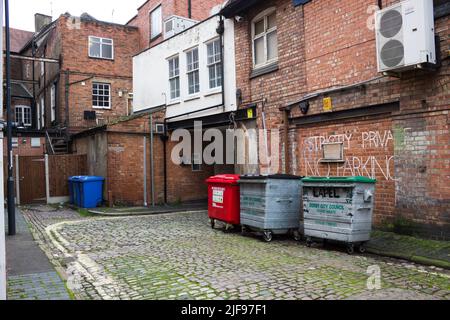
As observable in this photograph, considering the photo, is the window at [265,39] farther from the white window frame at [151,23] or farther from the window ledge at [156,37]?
the white window frame at [151,23]

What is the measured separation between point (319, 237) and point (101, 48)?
22.3 metres

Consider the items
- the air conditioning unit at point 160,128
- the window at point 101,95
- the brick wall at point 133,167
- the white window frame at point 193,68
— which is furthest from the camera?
the window at point 101,95

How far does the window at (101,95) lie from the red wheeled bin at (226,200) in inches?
702

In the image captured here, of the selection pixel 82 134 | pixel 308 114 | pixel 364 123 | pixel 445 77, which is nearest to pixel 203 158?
pixel 82 134

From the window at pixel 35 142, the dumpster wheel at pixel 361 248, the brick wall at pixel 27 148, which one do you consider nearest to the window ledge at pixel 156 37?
the brick wall at pixel 27 148

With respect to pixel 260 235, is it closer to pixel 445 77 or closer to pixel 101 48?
pixel 445 77

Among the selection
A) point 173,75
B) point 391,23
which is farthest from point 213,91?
point 391,23

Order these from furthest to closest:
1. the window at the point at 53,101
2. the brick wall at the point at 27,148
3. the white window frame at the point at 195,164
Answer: the brick wall at the point at 27,148, the window at the point at 53,101, the white window frame at the point at 195,164

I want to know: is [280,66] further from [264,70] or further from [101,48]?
[101,48]

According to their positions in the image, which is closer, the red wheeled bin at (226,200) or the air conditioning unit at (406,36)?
the air conditioning unit at (406,36)

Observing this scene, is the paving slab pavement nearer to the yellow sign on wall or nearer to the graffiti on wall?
the graffiti on wall

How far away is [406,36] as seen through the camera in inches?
283

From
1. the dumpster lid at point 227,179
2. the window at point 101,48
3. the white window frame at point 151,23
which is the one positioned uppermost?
the white window frame at point 151,23

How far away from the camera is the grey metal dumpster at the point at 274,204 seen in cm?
845
